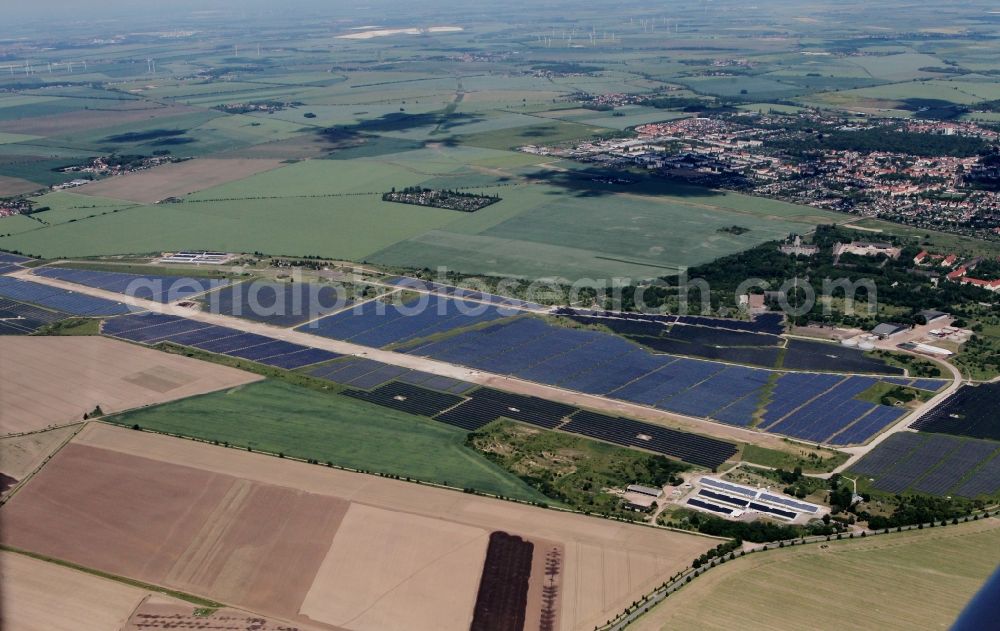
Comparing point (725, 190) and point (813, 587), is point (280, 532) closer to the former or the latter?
point (813, 587)

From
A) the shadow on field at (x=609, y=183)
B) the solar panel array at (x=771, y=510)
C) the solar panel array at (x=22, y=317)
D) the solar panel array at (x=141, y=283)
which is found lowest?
the solar panel array at (x=771, y=510)

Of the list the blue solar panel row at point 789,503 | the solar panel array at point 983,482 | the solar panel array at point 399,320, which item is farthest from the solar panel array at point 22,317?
the solar panel array at point 983,482

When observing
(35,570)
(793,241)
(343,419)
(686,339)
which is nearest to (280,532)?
(35,570)

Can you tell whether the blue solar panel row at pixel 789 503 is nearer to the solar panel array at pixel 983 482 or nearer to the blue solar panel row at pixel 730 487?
the blue solar panel row at pixel 730 487

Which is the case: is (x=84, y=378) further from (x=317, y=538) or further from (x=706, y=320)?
(x=706, y=320)

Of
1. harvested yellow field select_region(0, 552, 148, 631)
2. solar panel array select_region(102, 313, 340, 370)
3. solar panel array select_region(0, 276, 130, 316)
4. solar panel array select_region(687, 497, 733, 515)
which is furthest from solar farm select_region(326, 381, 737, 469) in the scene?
solar panel array select_region(0, 276, 130, 316)

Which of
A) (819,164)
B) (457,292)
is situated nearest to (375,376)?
(457,292)

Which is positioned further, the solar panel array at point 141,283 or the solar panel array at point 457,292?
the solar panel array at point 141,283
